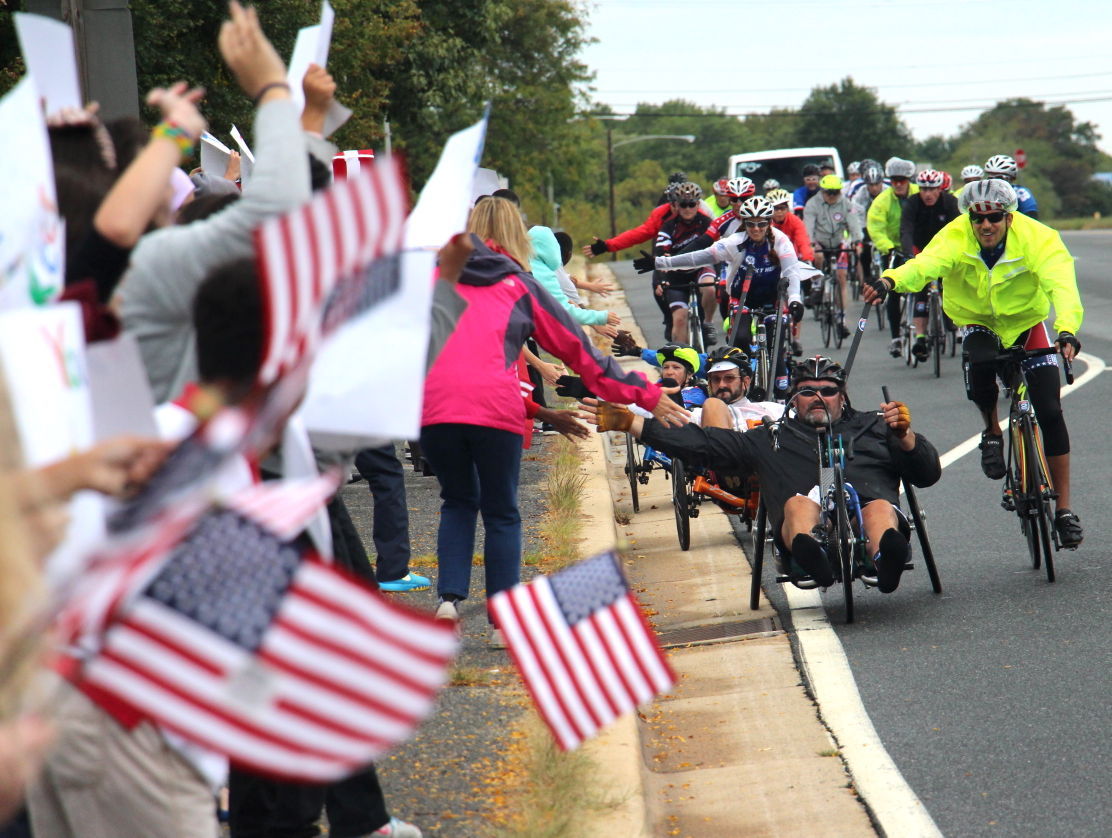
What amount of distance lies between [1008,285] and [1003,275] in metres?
0.07

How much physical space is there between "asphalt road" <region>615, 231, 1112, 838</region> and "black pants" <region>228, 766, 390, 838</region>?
5.97ft

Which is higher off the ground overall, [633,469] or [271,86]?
[271,86]

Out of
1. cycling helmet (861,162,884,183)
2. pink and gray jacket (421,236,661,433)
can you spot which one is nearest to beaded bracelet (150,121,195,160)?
pink and gray jacket (421,236,661,433)

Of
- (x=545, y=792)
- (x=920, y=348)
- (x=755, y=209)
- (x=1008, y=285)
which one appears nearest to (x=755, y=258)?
(x=755, y=209)

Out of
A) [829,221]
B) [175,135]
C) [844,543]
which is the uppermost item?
[175,135]

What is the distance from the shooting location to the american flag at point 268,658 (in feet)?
7.33

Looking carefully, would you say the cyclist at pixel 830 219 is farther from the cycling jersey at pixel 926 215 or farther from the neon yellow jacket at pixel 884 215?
the cycling jersey at pixel 926 215

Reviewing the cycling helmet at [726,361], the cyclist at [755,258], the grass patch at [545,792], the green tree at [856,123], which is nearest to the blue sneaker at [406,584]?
the grass patch at [545,792]

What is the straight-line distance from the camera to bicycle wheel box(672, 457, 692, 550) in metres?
9.34

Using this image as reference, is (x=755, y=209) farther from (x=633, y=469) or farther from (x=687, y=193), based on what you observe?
(x=633, y=469)

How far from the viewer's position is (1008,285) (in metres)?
8.38

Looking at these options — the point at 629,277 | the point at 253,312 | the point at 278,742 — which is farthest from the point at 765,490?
the point at 629,277

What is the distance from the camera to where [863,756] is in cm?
566

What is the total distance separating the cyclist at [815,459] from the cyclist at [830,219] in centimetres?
1475
